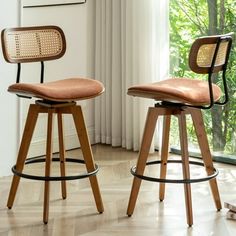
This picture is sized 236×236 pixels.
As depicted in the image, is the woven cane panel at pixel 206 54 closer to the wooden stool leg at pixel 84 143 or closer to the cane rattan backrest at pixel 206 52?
the cane rattan backrest at pixel 206 52

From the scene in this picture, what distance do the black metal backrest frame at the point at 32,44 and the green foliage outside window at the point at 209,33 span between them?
4.33ft

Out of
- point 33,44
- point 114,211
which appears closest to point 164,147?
point 114,211

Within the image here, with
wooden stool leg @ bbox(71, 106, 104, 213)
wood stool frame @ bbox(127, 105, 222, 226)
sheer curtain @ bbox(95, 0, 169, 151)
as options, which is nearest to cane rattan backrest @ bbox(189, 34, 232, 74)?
wood stool frame @ bbox(127, 105, 222, 226)

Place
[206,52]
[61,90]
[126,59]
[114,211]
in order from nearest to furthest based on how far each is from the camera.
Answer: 1. [206,52]
2. [61,90]
3. [114,211]
4. [126,59]

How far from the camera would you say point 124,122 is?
450 cm

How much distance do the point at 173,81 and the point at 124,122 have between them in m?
1.43

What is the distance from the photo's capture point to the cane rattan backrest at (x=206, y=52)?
269 centimetres

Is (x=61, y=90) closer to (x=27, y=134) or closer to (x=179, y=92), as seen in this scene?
(x=27, y=134)

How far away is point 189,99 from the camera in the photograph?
9.05 feet

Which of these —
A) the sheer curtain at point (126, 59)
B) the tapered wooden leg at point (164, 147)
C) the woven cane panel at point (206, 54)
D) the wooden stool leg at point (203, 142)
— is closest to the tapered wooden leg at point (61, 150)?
the tapered wooden leg at point (164, 147)

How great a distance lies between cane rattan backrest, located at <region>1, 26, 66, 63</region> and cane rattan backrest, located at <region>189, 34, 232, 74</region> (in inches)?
34.0

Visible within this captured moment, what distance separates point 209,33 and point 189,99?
154cm

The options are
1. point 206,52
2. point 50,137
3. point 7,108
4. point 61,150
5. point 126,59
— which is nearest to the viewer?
point 206,52

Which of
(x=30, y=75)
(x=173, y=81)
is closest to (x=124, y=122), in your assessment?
(x=30, y=75)
